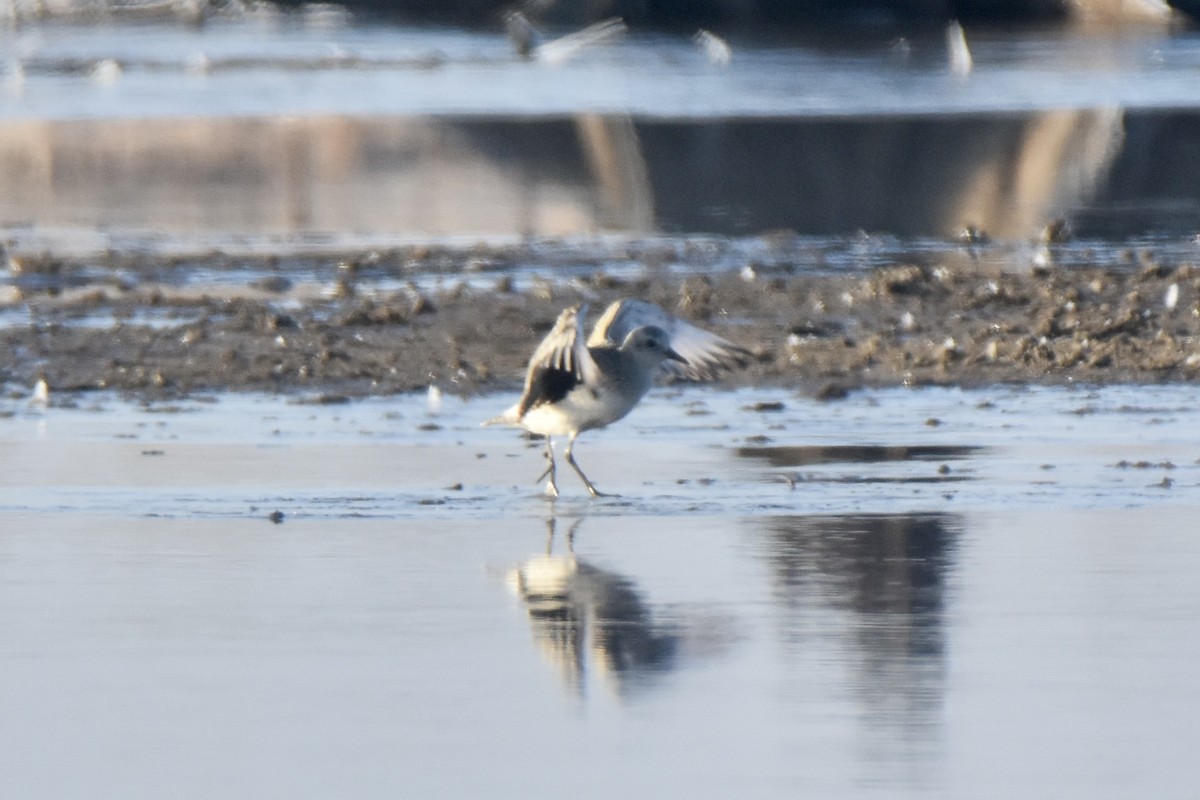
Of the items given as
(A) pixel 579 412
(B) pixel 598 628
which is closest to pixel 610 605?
(B) pixel 598 628

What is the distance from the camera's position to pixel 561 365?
9.98 metres

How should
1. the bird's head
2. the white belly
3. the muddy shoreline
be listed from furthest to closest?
the muddy shoreline → the bird's head → the white belly

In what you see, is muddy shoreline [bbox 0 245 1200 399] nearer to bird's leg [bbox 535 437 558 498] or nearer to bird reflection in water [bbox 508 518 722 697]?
bird's leg [bbox 535 437 558 498]

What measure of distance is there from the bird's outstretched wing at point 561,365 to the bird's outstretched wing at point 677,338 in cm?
40

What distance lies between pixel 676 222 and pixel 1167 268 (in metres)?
5.13

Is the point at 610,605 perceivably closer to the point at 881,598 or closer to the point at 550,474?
the point at 881,598

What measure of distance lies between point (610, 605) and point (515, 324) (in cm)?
676

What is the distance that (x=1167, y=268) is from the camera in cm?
1548

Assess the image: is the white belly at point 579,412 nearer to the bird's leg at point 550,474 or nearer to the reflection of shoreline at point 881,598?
the bird's leg at point 550,474

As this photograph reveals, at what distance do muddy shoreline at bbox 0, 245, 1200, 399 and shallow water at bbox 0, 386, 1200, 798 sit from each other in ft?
3.14

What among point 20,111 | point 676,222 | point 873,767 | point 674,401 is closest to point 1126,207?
point 676,222

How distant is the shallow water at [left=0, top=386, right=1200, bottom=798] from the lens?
614cm

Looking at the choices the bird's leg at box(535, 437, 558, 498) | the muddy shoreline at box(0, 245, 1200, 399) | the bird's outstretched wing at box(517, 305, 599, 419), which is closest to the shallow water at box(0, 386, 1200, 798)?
the bird's leg at box(535, 437, 558, 498)

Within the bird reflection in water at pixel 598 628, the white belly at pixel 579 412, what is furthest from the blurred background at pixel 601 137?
the bird reflection in water at pixel 598 628
